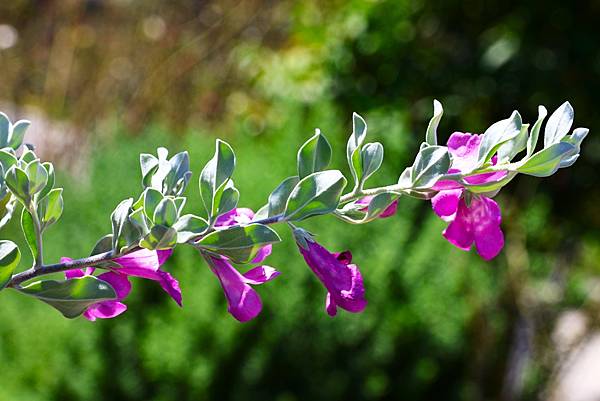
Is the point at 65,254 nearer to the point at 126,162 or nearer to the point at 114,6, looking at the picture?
the point at 126,162

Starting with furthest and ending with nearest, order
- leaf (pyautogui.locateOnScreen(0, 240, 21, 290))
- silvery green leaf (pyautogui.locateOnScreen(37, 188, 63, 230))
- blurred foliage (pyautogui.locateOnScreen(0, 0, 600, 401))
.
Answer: blurred foliage (pyautogui.locateOnScreen(0, 0, 600, 401)), silvery green leaf (pyautogui.locateOnScreen(37, 188, 63, 230)), leaf (pyautogui.locateOnScreen(0, 240, 21, 290))

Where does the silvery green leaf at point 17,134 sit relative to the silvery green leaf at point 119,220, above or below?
above

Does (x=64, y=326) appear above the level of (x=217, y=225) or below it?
below

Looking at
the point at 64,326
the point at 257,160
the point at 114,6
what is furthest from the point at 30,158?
the point at 114,6

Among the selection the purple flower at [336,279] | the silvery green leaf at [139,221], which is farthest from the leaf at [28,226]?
the purple flower at [336,279]

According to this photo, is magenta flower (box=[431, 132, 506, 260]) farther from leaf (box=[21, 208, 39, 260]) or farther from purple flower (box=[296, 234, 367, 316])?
leaf (box=[21, 208, 39, 260])

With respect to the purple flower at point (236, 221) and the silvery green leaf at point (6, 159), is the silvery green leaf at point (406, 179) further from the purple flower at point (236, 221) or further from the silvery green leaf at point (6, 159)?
the silvery green leaf at point (6, 159)

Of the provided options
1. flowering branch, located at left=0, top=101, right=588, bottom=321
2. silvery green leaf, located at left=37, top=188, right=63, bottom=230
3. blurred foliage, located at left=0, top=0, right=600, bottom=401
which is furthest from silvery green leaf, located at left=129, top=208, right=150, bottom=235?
blurred foliage, located at left=0, top=0, right=600, bottom=401

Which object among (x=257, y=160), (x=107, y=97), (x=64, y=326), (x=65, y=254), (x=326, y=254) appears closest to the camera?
(x=326, y=254)
